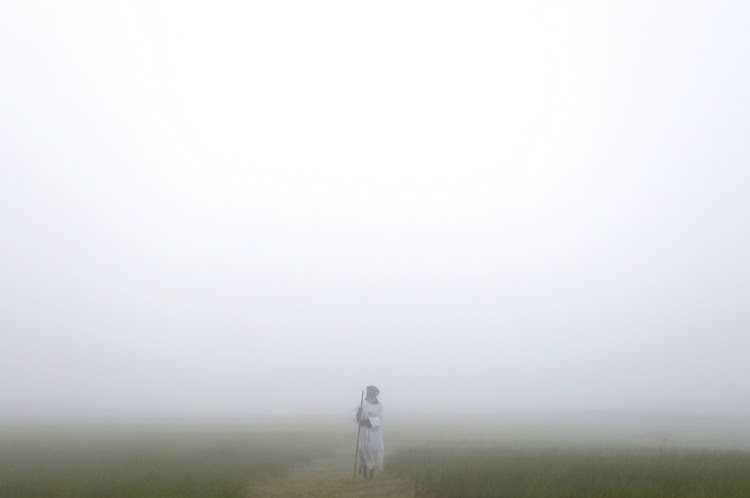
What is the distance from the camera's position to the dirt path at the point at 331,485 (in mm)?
12523

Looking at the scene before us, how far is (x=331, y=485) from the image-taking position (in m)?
14.1

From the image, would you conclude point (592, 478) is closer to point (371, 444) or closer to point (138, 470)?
point (371, 444)

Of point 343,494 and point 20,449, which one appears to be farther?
point 20,449

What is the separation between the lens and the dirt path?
41.1ft

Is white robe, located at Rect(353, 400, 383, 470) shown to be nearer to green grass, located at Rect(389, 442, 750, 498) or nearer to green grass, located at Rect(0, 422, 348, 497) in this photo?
green grass, located at Rect(389, 442, 750, 498)

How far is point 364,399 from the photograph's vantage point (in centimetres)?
1689

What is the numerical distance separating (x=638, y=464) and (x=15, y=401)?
14102cm

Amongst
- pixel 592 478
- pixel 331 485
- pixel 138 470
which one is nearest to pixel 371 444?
pixel 331 485

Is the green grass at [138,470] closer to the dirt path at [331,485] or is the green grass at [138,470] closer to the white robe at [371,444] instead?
the dirt path at [331,485]

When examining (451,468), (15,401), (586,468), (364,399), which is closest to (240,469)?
(364,399)

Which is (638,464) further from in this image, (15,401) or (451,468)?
(15,401)

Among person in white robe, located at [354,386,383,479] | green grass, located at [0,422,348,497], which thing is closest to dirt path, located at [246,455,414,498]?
person in white robe, located at [354,386,383,479]

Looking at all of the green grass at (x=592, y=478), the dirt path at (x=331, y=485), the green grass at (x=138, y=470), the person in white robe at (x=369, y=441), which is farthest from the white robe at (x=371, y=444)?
the green grass at (x=138, y=470)

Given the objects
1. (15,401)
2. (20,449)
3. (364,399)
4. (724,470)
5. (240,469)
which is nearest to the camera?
(724,470)
